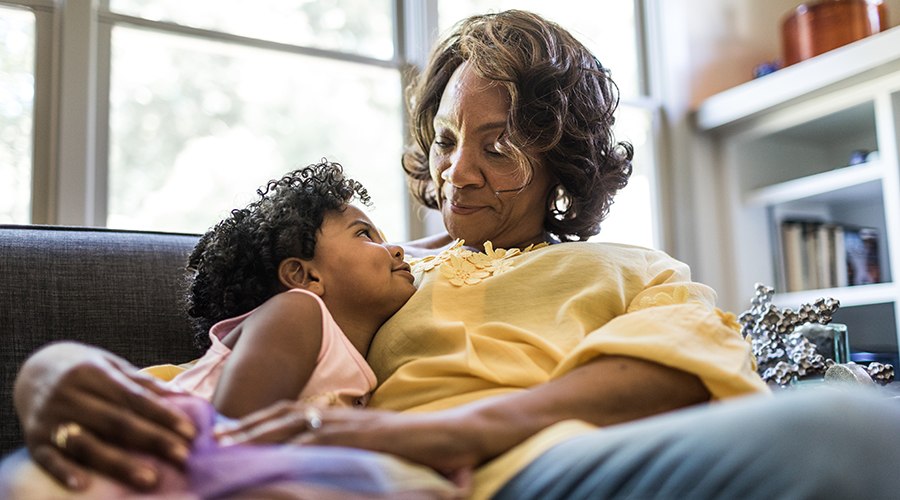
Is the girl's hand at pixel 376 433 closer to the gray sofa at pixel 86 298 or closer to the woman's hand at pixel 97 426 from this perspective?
the woman's hand at pixel 97 426

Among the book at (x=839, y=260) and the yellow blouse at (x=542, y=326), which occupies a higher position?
the book at (x=839, y=260)

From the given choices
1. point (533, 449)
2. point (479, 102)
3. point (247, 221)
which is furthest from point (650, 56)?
point (533, 449)

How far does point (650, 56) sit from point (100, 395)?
328cm

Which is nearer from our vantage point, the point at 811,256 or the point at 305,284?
the point at 305,284

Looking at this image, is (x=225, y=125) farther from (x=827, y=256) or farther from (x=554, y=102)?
(x=827, y=256)

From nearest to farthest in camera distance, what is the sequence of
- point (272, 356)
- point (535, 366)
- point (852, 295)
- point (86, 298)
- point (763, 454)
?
point (763, 454) < point (272, 356) < point (535, 366) < point (86, 298) < point (852, 295)

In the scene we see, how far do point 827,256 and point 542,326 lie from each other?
8.24 feet

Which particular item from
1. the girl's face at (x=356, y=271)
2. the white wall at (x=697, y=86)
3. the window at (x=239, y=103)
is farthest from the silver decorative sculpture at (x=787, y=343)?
the white wall at (x=697, y=86)

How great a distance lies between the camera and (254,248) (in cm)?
115

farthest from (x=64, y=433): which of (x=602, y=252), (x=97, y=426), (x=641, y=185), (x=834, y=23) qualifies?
(x=834, y=23)

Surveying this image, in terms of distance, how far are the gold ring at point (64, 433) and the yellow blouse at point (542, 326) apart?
17.9 inches

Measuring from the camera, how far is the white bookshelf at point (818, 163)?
2607 mm

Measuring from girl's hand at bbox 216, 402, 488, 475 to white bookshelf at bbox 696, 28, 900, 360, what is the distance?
2464 mm

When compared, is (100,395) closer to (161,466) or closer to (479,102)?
(161,466)
